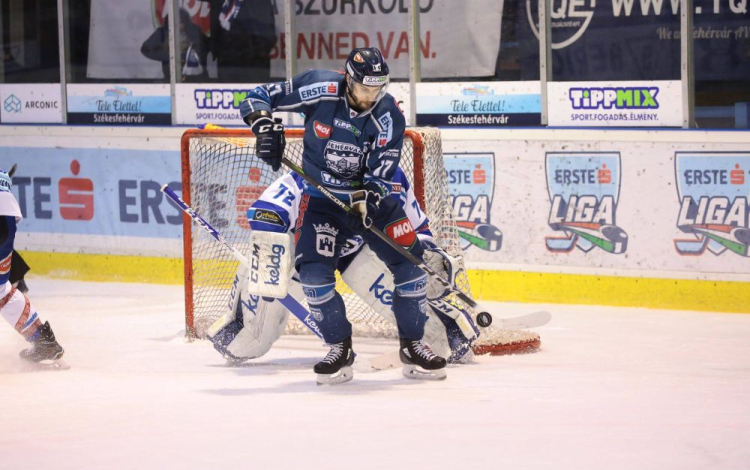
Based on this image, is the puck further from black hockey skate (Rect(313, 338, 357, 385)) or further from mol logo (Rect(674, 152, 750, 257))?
mol logo (Rect(674, 152, 750, 257))

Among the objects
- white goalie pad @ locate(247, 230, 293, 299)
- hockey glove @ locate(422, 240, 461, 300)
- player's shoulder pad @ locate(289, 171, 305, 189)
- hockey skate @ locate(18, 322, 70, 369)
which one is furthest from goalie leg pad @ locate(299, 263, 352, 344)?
hockey skate @ locate(18, 322, 70, 369)

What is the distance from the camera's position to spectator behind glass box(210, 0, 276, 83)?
7.90 metres

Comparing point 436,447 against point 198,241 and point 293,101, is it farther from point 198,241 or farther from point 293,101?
point 198,241

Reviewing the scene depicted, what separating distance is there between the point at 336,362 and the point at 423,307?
43 cm

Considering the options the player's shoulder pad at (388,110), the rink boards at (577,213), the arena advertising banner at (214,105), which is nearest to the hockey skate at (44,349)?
the player's shoulder pad at (388,110)

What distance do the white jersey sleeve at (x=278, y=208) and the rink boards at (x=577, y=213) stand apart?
2.08m

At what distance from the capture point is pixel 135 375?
5.13 metres

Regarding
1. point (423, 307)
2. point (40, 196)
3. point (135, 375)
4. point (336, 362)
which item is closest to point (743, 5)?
point (423, 307)

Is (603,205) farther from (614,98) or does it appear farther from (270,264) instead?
(270,264)

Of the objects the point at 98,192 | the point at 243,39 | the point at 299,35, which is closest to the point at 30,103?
the point at 98,192

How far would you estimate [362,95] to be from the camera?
4758mm

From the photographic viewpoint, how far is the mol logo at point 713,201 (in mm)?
6312

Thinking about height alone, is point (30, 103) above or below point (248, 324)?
above

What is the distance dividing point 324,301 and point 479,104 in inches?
107
